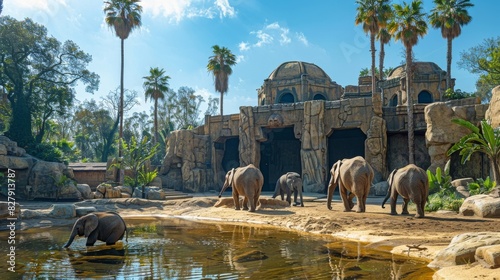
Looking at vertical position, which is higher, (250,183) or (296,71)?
(296,71)

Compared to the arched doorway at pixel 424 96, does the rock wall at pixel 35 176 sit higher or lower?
lower

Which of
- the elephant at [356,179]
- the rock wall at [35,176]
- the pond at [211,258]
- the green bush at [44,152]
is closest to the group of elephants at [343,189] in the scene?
the elephant at [356,179]

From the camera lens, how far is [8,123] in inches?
1171

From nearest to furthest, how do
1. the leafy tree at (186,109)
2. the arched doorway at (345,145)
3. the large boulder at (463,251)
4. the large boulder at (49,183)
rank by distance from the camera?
1. the large boulder at (463,251)
2. the large boulder at (49,183)
3. the arched doorway at (345,145)
4. the leafy tree at (186,109)

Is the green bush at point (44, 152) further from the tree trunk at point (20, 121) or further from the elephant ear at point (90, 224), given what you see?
the elephant ear at point (90, 224)

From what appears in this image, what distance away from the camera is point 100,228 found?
8906 mm

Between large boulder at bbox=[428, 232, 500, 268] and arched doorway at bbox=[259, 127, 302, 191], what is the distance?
82.6ft

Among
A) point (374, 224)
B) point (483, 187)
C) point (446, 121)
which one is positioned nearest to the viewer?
point (374, 224)

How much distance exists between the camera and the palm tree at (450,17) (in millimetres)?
26172

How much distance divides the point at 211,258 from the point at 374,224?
4697 millimetres

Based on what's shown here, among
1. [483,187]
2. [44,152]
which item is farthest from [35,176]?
[483,187]

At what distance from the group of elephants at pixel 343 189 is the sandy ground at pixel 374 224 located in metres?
0.58

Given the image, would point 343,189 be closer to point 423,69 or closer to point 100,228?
point 100,228

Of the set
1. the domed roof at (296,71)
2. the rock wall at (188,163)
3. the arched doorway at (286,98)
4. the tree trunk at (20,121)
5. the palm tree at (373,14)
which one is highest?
the palm tree at (373,14)
